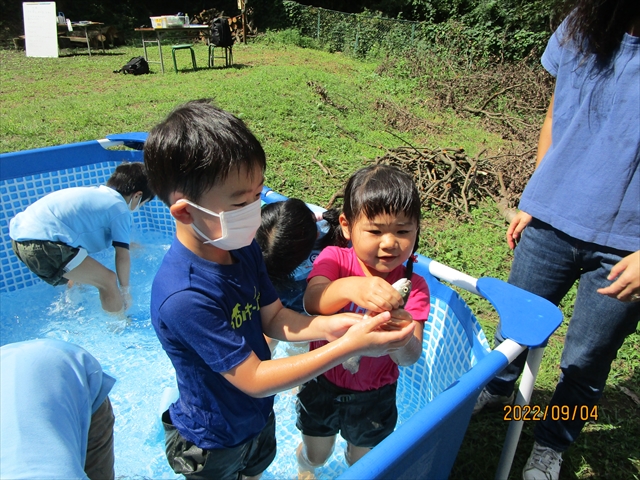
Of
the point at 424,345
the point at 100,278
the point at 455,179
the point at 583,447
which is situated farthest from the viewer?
the point at 455,179

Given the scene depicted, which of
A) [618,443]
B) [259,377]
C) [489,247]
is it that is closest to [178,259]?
[259,377]

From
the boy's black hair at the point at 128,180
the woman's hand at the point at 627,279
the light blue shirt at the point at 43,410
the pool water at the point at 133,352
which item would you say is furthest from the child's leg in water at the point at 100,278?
the woman's hand at the point at 627,279

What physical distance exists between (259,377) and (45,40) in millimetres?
14584

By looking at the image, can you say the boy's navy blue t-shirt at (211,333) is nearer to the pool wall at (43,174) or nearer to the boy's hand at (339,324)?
the boy's hand at (339,324)

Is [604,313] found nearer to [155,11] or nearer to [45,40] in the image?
[45,40]

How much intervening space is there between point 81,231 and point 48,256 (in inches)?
9.2

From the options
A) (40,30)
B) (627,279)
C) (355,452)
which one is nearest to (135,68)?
(40,30)

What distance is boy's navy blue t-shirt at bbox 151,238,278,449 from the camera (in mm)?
1193

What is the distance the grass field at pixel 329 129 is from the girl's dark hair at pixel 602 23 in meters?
1.73

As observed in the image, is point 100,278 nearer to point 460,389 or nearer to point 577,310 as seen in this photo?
point 460,389

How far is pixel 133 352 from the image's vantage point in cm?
321

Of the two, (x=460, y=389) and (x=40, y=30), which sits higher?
(x=40, y=30)

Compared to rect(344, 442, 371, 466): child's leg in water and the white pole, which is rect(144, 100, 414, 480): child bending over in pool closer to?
the white pole

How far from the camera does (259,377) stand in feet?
3.98
